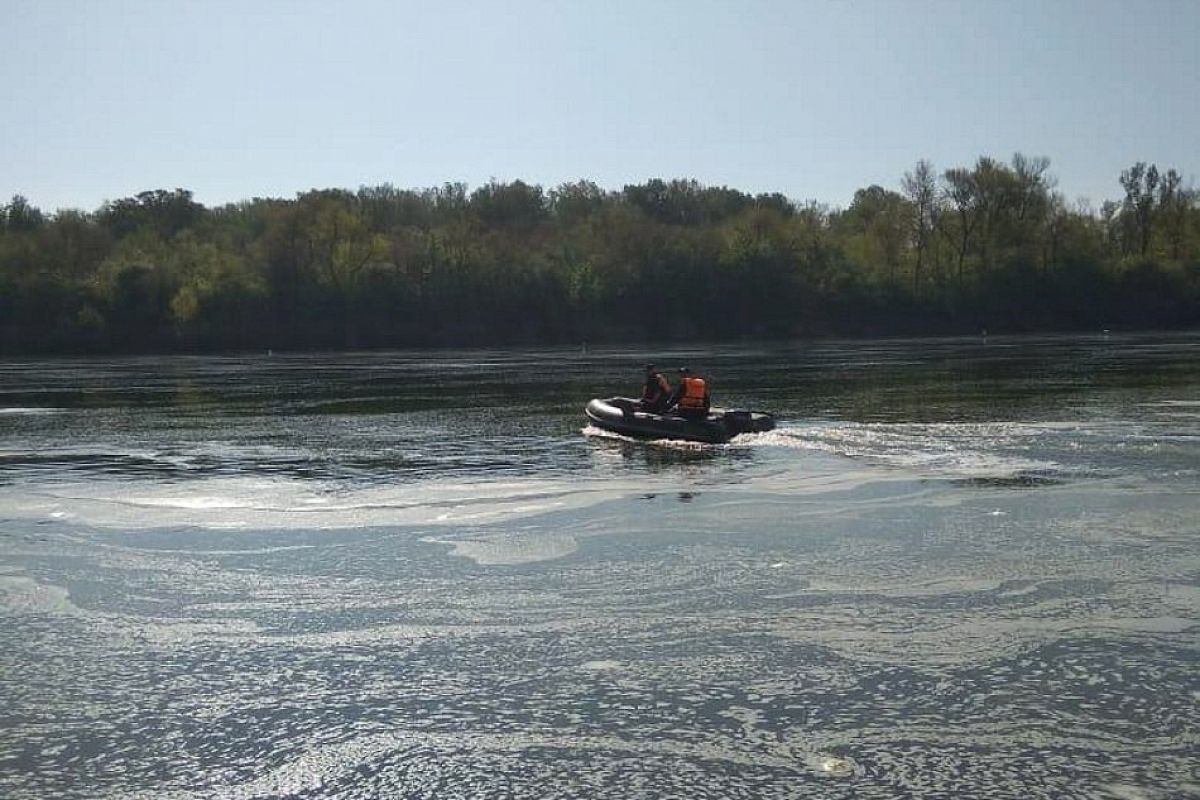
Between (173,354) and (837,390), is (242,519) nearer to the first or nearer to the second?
(837,390)

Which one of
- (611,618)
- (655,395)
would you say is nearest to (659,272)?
(655,395)

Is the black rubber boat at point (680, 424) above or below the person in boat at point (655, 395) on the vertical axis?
below

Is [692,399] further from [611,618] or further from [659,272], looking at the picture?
[659,272]

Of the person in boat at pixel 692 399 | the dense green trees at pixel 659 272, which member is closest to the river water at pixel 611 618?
the person in boat at pixel 692 399

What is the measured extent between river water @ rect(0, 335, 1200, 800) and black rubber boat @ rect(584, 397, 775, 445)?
0.43 m

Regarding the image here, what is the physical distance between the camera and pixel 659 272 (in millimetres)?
93250

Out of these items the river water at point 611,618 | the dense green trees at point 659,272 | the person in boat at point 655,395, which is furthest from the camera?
the dense green trees at point 659,272

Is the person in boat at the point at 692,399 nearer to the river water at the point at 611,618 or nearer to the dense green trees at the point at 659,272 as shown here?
the river water at the point at 611,618

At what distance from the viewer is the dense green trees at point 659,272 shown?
88.1 meters

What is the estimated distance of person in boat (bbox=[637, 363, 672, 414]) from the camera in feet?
88.4

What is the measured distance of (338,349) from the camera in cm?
8806

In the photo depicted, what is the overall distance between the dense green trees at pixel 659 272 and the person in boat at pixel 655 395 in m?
64.5

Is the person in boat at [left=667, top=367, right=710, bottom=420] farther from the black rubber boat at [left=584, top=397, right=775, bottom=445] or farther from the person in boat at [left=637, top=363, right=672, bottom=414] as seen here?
the person in boat at [left=637, top=363, right=672, bottom=414]

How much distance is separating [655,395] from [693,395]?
1674 millimetres
